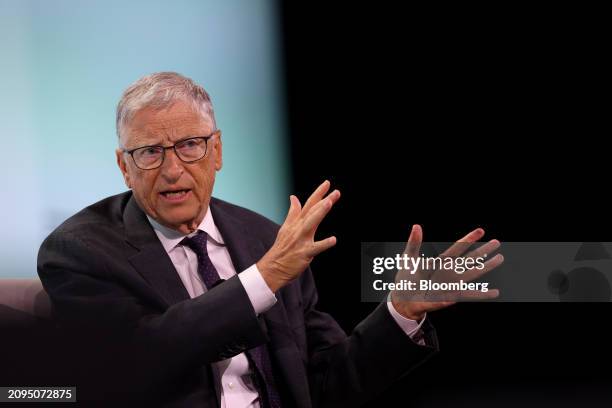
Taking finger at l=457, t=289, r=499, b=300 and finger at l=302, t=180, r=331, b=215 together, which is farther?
finger at l=457, t=289, r=499, b=300

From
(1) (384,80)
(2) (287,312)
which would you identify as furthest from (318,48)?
(2) (287,312)

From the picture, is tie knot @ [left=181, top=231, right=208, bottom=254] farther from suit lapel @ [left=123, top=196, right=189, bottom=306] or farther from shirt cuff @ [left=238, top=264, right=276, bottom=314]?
shirt cuff @ [left=238, top=264, right=276, bottom=314]

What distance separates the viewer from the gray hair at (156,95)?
2131mm

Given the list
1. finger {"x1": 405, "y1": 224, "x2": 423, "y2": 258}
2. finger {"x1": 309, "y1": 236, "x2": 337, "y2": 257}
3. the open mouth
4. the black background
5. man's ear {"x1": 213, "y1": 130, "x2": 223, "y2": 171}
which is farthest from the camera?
the black background

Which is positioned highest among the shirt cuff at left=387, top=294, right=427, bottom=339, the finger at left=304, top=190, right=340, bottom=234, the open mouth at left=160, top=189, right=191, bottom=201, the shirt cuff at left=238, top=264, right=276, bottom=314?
the open mouth at left=160, top=189, right=191, bottom=201

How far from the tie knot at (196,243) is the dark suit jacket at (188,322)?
0.28 feet

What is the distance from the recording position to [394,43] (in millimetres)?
2928

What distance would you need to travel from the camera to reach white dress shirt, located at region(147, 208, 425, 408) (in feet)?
7.00

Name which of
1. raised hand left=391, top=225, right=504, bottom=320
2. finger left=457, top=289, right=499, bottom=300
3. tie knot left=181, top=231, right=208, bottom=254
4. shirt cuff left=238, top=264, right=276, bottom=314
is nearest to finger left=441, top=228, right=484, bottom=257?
raised hand left=391, top=225, right=504, bottom=320

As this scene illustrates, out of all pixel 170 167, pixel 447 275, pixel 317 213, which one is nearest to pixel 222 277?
pixel 170 167

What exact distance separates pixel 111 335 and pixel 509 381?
1.54 metres

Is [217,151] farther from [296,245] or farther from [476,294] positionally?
[476,294]

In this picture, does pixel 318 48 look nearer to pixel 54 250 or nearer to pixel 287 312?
pixel 287 312

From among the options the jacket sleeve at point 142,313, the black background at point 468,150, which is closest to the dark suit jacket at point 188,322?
the jacket sleeve at point 142,313
